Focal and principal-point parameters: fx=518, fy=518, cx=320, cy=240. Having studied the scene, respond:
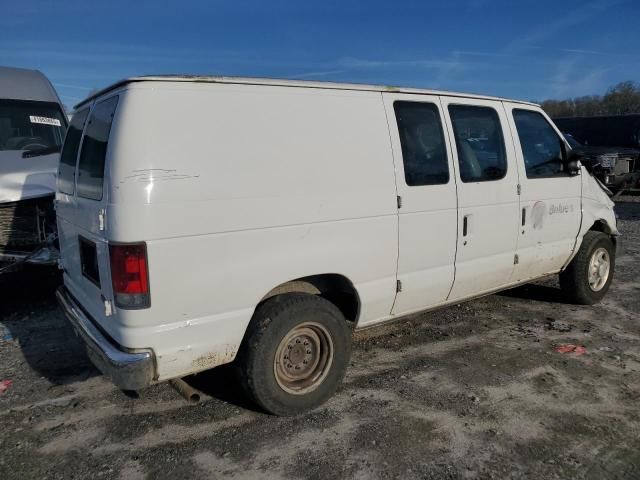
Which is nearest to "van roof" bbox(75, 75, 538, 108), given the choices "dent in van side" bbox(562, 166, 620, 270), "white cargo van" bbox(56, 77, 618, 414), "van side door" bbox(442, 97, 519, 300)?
"white cargo van" bbox(56, 77, 618, 414)

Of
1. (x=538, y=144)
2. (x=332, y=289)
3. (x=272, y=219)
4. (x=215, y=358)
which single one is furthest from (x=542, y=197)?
(x=215, y=358)

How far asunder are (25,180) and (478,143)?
15.2 feet

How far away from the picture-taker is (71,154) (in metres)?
3.84

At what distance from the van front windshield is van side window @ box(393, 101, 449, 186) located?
15.6 feet

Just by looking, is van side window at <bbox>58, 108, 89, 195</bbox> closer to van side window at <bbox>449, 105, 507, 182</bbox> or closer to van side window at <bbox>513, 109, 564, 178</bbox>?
van side window at <bbox>449, 105, 507, 182</bbox>

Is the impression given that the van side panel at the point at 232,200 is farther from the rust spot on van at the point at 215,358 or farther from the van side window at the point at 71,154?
the van side window at the point at 71,154

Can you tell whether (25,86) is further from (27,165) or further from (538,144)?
(538,144)

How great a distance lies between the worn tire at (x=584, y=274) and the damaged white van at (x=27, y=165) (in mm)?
5417

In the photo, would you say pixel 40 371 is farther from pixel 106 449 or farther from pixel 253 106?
pixel 253 106

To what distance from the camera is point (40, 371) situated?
4.30m

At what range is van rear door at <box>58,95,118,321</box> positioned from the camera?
117 inches

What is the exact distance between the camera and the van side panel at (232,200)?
283 centimetres

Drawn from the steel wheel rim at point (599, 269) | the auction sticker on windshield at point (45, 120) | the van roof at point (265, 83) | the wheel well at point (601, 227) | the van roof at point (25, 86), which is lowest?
the steel wheel rim at point (599, 269)

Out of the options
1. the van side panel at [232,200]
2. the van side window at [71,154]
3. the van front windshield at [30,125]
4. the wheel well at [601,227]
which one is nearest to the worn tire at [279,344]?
the van side panel at [232,200]
